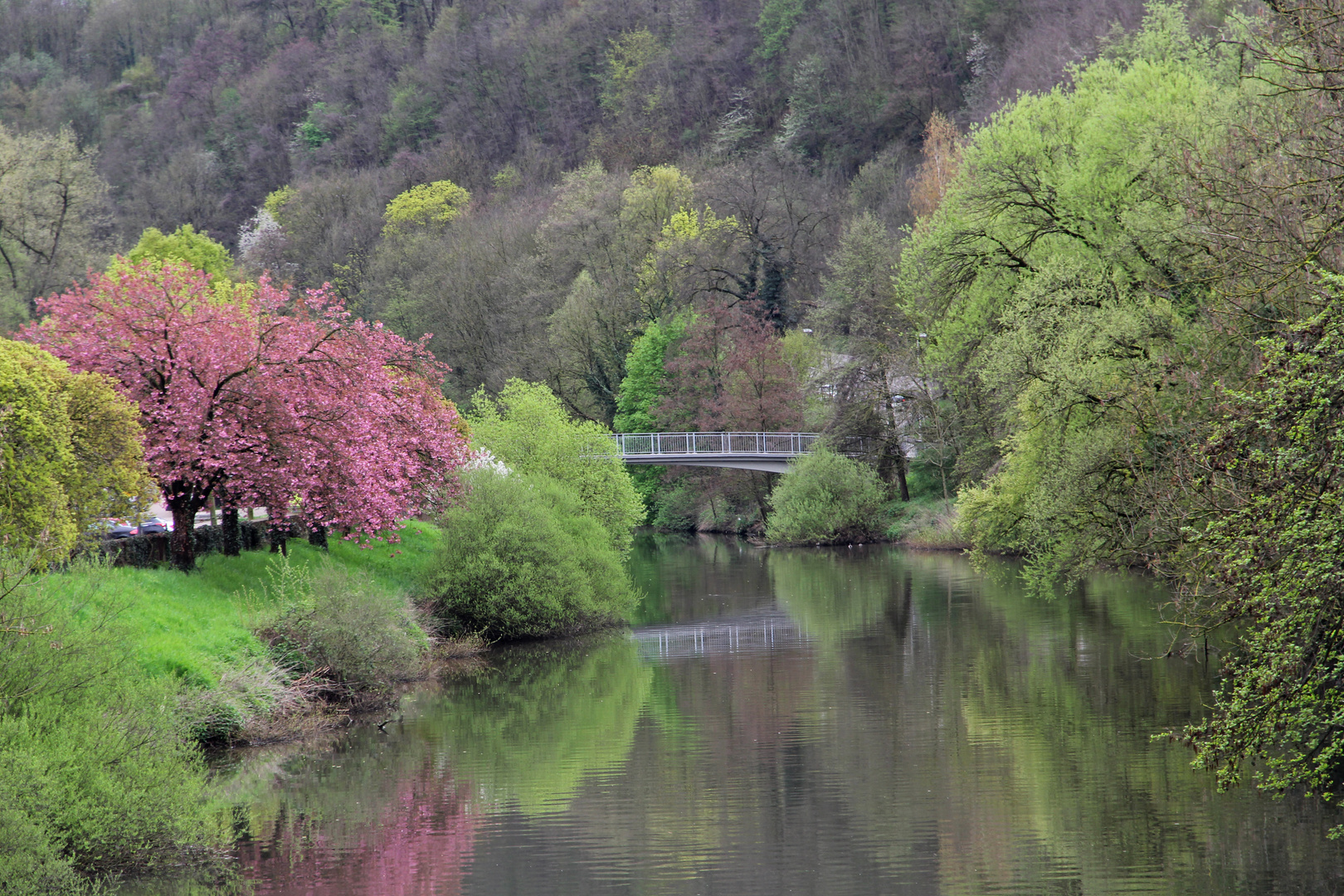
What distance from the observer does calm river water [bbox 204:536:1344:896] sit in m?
14.1

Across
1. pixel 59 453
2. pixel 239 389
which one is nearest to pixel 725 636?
pixel 239 389

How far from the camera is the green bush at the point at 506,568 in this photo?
1176 inches

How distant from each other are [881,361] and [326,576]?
29.7 metres

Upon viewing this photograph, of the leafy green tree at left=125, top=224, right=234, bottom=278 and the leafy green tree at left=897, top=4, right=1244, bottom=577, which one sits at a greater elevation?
the leafy green tree at left=125, top=224, right=234, bottom=278

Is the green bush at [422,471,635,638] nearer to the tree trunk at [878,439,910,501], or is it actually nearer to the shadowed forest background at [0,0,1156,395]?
the tree trunk at [878,439,910,501]

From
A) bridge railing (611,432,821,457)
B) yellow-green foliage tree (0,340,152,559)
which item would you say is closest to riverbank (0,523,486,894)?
yellow-green foliage tree (0,340,152,559)

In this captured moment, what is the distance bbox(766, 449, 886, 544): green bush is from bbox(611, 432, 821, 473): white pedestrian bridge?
2.44m

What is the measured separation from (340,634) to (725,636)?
10919mm

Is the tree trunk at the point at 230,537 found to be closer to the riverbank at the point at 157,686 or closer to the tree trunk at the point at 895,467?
the riverbank at the point at 157,686

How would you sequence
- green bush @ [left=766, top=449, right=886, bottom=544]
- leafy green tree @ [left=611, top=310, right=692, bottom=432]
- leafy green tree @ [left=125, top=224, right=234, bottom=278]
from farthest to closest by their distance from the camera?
leafy green tree @ [left=611, top=310, right=692, bottom=432], leafy green tree @ [left=125, top=224, right=234, bottom=278], green bush @ [left=766, top=449, right=886, bottom=544]

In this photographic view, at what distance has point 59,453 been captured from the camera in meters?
20.8

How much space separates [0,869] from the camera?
40.3ft

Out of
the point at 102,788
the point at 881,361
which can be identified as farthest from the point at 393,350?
the point at 881,361

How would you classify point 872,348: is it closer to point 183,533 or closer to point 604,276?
point 604,276
